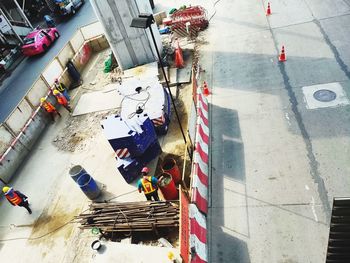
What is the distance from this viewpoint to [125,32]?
1443 centimetres

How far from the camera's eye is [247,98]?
1162 cm

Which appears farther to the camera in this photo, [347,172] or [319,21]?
[319,21]

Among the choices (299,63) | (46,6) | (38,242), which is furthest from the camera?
(46,6)

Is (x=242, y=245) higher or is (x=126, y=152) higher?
(x=126, y=152)

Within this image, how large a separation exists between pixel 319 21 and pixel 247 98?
663 cm

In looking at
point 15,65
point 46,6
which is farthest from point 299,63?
point 46,6

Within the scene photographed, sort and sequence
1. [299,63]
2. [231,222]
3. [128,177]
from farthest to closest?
[299,63]
[128,177]
[231,222]

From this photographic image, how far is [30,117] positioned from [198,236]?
32.5 ft

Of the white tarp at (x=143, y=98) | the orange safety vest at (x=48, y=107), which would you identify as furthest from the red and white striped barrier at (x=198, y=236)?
the orange safety vest at (x=48, y=107)

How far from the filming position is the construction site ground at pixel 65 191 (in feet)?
29.3

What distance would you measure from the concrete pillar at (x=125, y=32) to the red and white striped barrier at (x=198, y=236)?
9.72 meters

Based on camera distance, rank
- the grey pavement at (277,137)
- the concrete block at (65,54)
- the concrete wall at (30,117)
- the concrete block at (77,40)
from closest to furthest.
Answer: the grey pavement at (277,137), the concrete wall at (30,117), the concrete block at (65,54), the concrete block at (77,40)

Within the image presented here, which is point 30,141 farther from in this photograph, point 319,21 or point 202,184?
point 319,21

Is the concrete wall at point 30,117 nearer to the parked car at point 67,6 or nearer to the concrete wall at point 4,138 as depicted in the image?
the concrete wall at point 4,138
